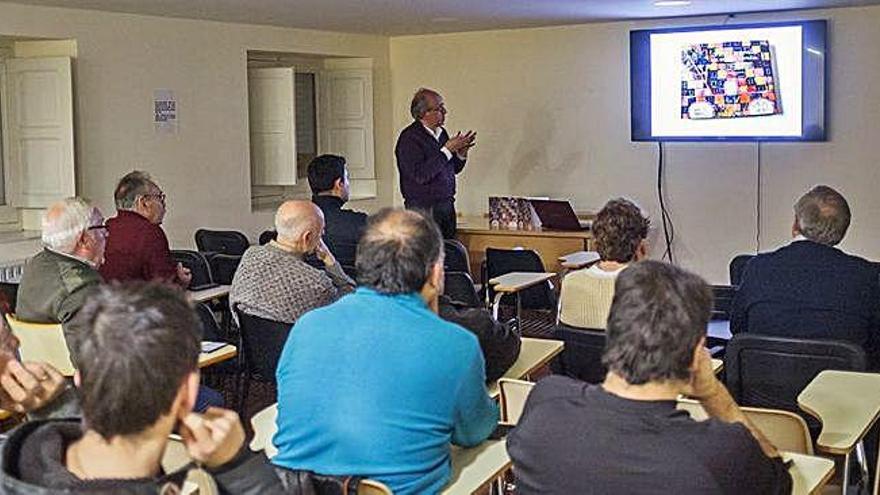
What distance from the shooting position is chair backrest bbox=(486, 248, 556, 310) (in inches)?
254

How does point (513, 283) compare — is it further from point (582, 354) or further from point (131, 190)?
point (131, 190)

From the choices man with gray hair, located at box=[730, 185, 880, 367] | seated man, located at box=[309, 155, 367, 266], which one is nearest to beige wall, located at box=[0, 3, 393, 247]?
seated man, located at box=[309, 155, 367, 266]

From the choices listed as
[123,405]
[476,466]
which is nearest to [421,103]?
[476,466]

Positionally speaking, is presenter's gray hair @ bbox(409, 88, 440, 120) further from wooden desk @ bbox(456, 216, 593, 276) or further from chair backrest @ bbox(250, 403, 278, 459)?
chair backrest @ bbox(250, 403, 278, 459)

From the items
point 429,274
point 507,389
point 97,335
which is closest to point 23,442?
point 97,335

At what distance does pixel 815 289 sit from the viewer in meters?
3.91

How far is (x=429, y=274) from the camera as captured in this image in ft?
9.30

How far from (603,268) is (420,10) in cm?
383

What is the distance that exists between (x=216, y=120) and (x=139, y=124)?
2.43 ft

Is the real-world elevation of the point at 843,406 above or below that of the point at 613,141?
below

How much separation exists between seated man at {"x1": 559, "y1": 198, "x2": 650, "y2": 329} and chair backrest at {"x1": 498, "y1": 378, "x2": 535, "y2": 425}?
2.98ft

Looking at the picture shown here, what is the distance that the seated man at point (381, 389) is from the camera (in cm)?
255

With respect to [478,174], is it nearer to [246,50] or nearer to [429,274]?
[246,50]

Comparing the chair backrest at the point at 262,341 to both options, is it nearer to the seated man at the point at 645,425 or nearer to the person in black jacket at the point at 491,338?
the person in black jacket at the point at 491,338
